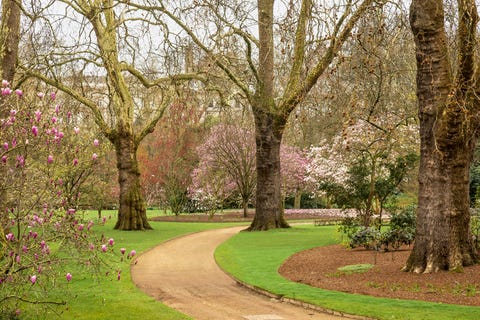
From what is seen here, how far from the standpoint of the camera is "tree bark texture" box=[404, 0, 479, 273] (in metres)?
12.6

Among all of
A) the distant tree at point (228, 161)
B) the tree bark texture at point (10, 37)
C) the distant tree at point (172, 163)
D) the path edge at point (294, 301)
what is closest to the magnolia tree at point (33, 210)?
the path edge at point (294, 301)

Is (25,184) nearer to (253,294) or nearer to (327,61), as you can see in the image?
(253,294)

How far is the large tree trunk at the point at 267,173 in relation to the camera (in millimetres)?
26875

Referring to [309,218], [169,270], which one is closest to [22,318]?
[169,270]

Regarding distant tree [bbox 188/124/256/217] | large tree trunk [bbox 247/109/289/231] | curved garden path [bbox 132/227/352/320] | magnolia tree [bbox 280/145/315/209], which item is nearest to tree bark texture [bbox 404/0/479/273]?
curved garden path [bbox 132/227/352/320]

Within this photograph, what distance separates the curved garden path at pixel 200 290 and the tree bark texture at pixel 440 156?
3859 millimetres

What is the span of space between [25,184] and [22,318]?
2.57 meters

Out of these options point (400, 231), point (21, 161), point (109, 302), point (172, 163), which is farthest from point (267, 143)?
point (21, 161)

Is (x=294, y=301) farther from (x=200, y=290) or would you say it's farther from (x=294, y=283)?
(x=200, y=290)

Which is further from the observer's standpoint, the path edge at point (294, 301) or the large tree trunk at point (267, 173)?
the large tree trunk at point (267, 173)

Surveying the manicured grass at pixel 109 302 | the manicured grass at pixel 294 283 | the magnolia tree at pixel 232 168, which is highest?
the magnolia tree at pixel 232 168

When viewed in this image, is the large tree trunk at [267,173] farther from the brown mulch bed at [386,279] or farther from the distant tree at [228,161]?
the distant tree at [228,161]

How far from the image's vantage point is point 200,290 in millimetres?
12531

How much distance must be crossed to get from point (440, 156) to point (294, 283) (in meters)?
4.25
